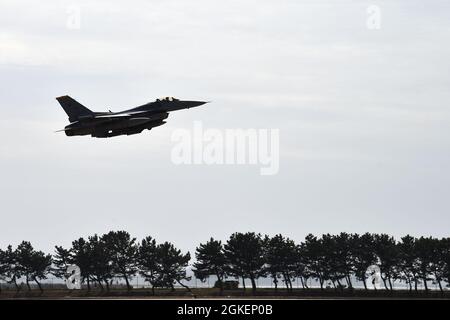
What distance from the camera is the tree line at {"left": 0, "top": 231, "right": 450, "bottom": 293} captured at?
15975 cm

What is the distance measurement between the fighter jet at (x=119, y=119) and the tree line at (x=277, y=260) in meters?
64.5

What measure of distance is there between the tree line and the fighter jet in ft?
211

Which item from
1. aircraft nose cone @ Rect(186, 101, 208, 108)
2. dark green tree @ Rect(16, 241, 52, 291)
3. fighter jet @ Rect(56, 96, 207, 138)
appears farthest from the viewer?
dark green tree @ Rect(16, 241, 52, 291)

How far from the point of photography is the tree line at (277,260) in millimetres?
159750

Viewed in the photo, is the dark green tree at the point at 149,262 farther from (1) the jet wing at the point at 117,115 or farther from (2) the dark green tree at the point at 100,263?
(1) the jet wing at the point at 117,115

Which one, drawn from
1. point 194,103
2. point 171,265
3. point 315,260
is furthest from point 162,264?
point 194,103

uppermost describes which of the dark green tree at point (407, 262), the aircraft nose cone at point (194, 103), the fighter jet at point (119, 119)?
the aircraft nose cone at point (194, 103)

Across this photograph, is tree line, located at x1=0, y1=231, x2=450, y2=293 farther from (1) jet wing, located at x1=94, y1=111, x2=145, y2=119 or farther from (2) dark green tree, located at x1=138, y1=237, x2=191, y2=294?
(1) jet wing, located at x1=94, y1=111, x2=145, y2=119

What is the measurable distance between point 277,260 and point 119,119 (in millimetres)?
79276

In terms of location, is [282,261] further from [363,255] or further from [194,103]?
[194,103]

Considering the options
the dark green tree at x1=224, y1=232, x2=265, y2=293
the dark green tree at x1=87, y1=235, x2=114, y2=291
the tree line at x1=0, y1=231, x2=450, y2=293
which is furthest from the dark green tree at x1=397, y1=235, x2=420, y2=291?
the dark green tree at x1=87, y1=235, x2=114, y2=291

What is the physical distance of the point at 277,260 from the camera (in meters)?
165

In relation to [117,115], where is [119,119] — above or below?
below

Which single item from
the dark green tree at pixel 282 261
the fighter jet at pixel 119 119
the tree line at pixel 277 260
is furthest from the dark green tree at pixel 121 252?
the fighter jet at pixel 119 119
